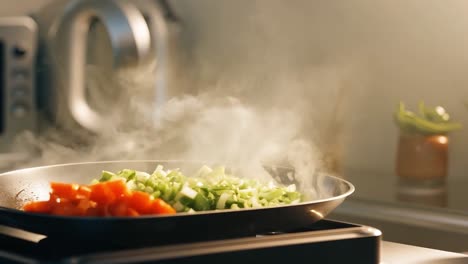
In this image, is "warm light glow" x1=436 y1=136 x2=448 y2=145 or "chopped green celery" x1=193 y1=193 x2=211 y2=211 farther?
"warm light glow" x1=436 y1=136 x2=448 y2=145

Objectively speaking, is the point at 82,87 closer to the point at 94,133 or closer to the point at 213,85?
the point at 94,133

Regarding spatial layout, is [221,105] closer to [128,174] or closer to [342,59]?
[342,59]

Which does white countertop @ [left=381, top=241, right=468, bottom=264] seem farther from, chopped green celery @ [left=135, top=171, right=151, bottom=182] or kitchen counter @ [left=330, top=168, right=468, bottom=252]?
kitchen counter @ [left=330, top=168, right=468, bottom=252]

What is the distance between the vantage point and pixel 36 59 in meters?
2.50

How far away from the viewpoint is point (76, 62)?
2.40 metres

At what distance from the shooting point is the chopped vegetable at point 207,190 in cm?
105

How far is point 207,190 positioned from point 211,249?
0.17 meters

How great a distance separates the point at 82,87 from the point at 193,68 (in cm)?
40

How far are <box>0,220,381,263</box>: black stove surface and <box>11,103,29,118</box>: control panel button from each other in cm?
146

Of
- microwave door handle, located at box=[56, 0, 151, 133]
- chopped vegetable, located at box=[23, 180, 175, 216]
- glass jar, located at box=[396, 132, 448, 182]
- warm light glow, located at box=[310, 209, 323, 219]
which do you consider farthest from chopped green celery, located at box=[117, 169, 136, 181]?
microwave door handle, located at box=[56, 0, 151, 133]

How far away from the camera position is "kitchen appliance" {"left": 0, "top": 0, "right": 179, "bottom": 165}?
2.25 meters

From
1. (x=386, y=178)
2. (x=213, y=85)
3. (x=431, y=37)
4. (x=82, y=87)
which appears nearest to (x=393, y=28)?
(x=431, y=37)

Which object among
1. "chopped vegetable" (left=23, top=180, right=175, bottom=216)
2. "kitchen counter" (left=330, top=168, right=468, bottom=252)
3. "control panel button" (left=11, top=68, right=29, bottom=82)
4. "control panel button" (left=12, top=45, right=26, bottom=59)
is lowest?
"kitchen counter" (left=330, top=168, right=468, bottom=252)

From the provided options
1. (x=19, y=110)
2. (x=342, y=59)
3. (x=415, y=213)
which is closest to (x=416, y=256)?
(x=415, y=213)
